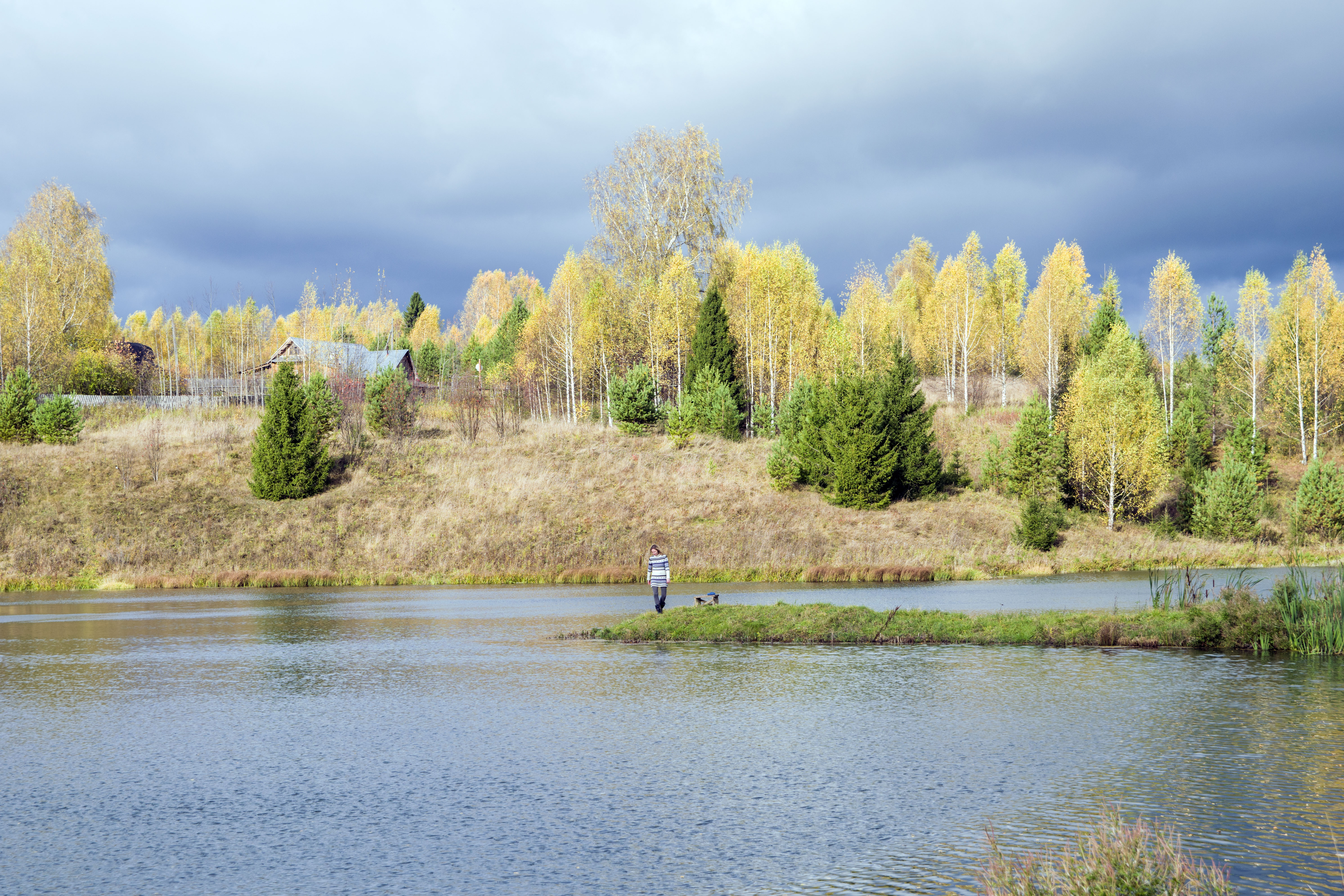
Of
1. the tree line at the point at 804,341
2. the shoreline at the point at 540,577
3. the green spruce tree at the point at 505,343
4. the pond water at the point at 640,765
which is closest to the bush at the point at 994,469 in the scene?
the tree line at the point at 804,341

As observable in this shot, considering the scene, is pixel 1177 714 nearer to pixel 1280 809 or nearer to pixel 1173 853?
pixel 1280 809

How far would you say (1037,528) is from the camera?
47312 millimetres

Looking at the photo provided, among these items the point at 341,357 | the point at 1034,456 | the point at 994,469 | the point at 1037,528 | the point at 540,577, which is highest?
the point at 341,357

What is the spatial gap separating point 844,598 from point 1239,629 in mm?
12643

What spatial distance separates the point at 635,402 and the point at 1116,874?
57.9 m

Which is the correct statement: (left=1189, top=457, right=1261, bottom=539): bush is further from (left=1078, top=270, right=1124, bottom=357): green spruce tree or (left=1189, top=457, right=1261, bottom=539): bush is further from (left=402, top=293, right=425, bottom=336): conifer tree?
(left=402, top=293, right=425, bottom=336): conifer tree

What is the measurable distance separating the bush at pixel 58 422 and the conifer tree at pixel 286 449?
1197cm

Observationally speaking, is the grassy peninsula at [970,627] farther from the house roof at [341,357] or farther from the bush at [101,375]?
the bush at [101,375]

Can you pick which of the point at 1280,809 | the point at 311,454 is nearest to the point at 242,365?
the point at 311,454

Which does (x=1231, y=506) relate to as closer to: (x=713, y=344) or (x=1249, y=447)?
(x=1249, y=447)

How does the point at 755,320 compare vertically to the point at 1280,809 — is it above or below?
above

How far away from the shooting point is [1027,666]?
693 inches

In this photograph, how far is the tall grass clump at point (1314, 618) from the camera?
730 inches

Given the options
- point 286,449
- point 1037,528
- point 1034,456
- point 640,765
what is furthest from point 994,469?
point 640,765
